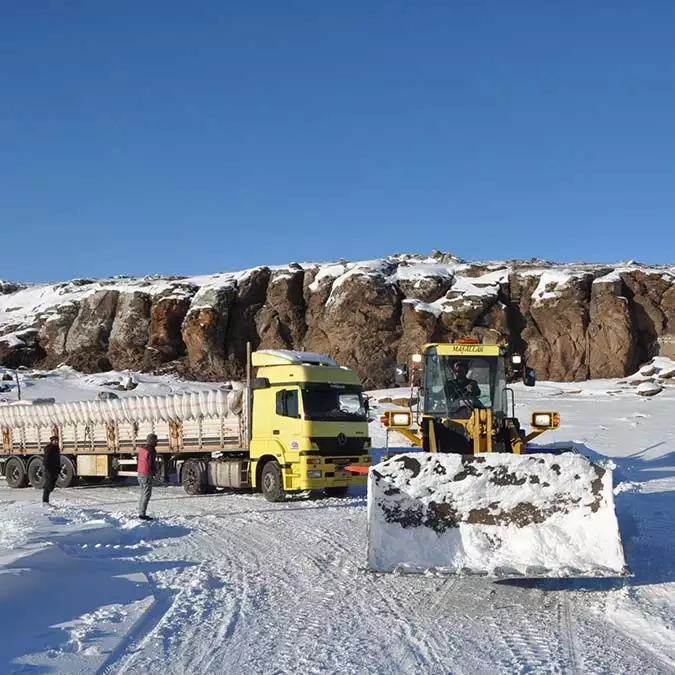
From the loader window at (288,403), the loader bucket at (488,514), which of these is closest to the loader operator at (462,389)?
the loader window at (288,403)

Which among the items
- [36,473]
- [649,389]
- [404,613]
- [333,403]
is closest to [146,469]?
[333,403]

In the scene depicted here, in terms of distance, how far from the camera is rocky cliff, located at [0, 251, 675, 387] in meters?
50.8

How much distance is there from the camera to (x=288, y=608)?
7.61 metres

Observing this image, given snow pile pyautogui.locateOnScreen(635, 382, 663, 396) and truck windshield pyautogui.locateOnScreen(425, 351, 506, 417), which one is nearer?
truck windshield pyautogui.locateOnScreen(425, 351, 506, 417)

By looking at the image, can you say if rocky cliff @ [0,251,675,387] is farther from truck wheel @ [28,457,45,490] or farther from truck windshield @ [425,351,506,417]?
truck windshield @ [425,351,506,417]

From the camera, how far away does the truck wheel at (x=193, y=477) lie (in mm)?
19453

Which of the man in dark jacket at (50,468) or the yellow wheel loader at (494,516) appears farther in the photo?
the man in dark jacket at (50,468)

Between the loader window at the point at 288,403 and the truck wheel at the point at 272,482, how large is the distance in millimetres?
1184

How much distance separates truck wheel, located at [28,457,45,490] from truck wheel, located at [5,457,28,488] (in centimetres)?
51

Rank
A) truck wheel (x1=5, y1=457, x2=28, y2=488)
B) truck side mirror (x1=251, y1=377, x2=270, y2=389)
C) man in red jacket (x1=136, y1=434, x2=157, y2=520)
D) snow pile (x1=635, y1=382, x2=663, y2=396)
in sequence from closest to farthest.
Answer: man in red jacket (x1=136, y1=434, x2=157, y2=520)
truck side mirror (x1=251, y1=377, x2=270, y2=389)
truck wheel (x1=5, y1=457, x2=28, y2=488)
snow pile (x1=635, y1=382, x2=663, y2=396)

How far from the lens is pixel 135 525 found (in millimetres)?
13156

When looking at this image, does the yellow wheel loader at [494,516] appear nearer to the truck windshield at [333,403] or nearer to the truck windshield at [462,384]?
the truck windshield at [462,384]

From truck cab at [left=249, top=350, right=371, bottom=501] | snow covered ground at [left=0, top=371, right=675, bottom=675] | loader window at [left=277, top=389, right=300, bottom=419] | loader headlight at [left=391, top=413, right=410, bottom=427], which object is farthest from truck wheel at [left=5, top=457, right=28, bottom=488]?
loader headlight at [left=391, top=413, right=410, bottom=427]

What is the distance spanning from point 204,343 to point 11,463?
30.5 metres
